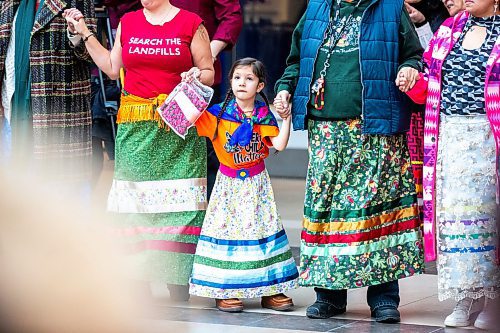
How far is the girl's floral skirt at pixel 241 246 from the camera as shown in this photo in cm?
552

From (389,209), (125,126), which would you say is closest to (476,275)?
(389,209)

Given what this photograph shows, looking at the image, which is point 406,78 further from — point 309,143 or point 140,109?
point 140,109

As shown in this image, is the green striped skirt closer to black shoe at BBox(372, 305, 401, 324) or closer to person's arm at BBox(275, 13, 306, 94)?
person's arm at BBox(275, 13, 306, 94)

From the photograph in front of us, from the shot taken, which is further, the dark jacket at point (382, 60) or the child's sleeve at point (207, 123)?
the child's sleeve at point (207, 123)

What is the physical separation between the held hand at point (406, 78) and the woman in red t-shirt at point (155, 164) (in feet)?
3.66

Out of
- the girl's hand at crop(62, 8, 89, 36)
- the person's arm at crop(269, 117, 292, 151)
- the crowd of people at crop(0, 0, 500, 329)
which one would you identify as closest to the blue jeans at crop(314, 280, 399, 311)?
the crowd of people at crop(0, 0, 500, 329)

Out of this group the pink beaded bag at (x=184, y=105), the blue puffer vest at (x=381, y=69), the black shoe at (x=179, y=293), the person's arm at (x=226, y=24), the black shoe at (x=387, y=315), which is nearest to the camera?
the blue puffer vest at (x=381, y=69)

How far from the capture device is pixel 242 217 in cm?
554

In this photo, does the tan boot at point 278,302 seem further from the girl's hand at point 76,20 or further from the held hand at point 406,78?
the girl's hand at point 76,20

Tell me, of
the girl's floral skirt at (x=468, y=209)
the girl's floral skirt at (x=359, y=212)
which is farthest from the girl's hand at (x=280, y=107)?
the girl's floral skirt at (x=468, y=209)

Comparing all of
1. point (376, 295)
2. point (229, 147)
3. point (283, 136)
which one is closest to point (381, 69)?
point (283, 136)

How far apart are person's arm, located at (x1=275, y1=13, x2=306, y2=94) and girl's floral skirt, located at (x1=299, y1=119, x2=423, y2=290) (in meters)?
0.24

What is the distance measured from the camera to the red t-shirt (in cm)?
554

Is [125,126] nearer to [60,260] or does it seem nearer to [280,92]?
[280,92]
